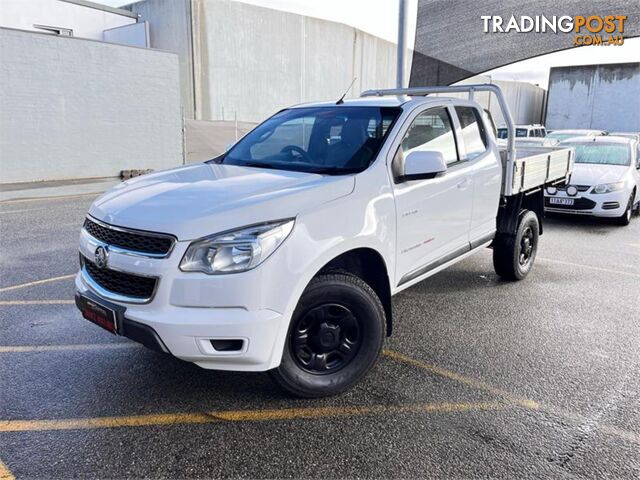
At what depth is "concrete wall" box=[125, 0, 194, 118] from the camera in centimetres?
2519

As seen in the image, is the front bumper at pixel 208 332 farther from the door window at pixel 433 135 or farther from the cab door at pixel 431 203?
the door window at pixel 433 135

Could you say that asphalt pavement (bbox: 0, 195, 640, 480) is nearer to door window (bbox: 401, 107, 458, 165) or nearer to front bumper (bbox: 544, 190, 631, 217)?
door window (bbox: 401, 107, 458, 165)

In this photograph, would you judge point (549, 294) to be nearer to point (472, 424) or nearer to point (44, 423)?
point (472, 424)

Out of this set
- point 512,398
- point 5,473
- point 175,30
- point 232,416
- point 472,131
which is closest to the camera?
point 5,473

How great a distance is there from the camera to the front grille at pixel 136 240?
106 inches

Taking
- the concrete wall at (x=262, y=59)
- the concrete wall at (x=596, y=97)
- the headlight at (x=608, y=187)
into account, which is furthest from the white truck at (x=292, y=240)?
the concrete wall at (x=596, y=97)

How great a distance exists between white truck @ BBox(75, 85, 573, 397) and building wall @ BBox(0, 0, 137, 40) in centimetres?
2102

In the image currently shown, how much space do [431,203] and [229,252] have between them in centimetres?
187

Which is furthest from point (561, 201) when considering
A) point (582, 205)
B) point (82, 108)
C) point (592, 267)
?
point (82, 108)

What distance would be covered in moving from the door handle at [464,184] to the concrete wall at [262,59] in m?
23.9

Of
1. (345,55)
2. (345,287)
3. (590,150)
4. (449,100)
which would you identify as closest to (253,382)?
(345,287)

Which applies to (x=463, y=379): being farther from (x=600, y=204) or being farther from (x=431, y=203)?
(x=600, y=204)

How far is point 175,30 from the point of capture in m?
25.6

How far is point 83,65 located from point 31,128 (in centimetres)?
232
